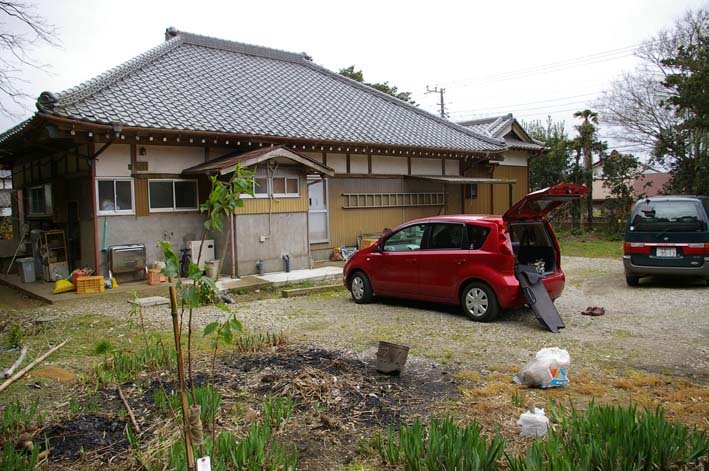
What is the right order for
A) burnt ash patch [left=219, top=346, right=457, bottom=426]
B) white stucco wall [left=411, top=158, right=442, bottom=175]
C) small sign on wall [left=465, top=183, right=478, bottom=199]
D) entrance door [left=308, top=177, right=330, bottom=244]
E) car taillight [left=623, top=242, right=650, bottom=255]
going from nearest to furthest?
1. burnt ash patch [left=219, top=346, right=457, bottom=426]
2. car taillight [left=623, top=242, right=650, bottom=255]
3. entrance door [left=308, top=177, right=330, bottom=244]
4. white stucco wall [left=411, top=158, right=442, bottom=175]
5. small sign on wall [left=465, top=183, right=478, bottom=199]

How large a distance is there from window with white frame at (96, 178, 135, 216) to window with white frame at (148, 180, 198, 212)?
42cm

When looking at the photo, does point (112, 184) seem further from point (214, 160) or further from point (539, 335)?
point (539, 335)

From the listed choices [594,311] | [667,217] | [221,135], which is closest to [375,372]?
[594,311]

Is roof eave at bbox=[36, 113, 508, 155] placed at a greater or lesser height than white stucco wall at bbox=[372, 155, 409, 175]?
greater

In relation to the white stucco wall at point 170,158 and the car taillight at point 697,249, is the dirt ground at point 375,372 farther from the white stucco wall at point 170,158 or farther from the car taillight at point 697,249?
the white stucco wall at point 170,158

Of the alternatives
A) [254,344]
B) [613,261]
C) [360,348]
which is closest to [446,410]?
[360,348]

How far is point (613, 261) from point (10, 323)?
13989mm

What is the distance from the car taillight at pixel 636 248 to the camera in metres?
9.98

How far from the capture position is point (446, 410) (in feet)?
13.8

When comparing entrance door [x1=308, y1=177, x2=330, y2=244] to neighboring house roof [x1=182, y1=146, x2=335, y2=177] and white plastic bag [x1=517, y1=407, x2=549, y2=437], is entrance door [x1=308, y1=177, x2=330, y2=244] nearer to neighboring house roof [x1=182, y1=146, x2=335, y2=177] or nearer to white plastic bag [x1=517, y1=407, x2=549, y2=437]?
neighboring house roof [x1=182, y1=146, x2=335, y2=177]

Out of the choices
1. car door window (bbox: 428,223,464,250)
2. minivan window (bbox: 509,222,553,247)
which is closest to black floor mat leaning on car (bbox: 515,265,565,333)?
minivan window (bbox: 509,222,553,247)

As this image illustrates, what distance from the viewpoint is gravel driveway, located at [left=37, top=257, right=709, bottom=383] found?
5.70m

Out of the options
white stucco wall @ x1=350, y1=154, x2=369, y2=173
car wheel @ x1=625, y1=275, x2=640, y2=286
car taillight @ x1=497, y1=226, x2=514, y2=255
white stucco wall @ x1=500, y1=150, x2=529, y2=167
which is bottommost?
car wheel @ x1=625, y1=275, x2=640, y2=286

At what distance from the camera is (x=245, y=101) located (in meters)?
14.3
